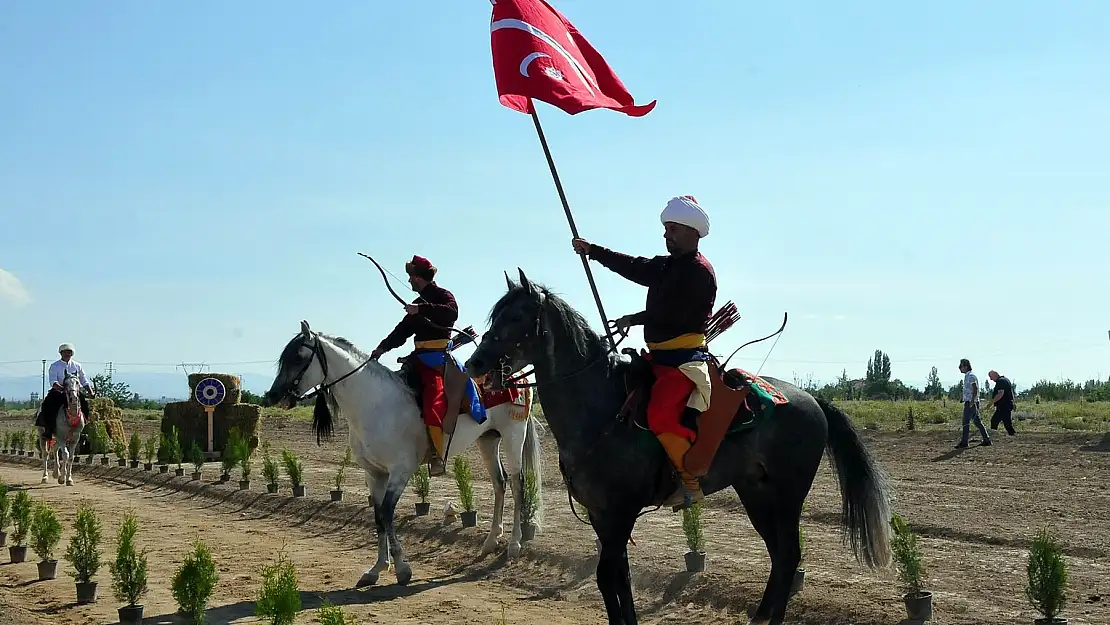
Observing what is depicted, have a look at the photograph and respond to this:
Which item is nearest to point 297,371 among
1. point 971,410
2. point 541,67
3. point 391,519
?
point 391,519

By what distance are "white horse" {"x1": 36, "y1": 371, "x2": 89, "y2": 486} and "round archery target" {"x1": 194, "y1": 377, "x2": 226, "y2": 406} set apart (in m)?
3.60

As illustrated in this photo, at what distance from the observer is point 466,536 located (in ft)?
37.4

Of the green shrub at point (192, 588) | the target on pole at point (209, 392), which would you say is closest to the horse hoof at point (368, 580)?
the green shrub at point (192, 588)

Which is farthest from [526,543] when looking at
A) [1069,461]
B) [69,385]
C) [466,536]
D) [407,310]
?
[1069,461]

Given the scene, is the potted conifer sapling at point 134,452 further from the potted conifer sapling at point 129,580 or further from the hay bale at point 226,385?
the potted conifer sapling at point 129,580

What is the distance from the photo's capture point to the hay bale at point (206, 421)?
23.3 metres

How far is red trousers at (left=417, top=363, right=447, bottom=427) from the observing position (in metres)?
9.94

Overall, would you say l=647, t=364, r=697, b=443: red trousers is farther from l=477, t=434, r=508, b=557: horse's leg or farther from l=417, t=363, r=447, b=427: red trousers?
l=477, t=434, r=508, b=557: horse's leg

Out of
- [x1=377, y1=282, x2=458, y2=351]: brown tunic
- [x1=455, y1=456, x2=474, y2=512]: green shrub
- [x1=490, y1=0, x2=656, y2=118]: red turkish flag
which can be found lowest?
[x1=455, y1=456, x2=474, y2=512]: green shrub

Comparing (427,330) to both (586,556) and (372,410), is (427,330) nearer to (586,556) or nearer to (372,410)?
(372,410)

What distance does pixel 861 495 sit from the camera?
744cm

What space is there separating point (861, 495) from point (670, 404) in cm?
188

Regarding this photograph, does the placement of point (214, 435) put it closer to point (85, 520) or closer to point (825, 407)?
point (85, 520)

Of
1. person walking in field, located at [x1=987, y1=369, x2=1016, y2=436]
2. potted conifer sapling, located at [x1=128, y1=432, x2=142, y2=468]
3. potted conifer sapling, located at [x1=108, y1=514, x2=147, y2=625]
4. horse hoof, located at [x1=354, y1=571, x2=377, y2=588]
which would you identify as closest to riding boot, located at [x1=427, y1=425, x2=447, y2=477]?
horse hoof, located at [x1=354, y1=571, x2=377, y2=588]
